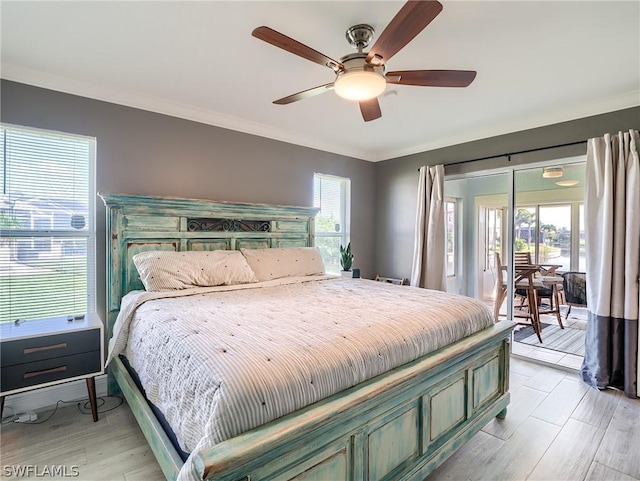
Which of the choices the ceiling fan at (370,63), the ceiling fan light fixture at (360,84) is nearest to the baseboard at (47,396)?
the ceiling fan at (370,63)

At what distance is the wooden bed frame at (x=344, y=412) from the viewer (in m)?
1.09

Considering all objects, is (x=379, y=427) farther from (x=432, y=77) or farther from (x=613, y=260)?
(x=613, y=260)

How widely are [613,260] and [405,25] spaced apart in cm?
279

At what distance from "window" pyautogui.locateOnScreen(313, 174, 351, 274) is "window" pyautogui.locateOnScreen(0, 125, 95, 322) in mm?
2518

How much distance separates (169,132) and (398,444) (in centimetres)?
309

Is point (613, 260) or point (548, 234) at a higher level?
point (548, 234)

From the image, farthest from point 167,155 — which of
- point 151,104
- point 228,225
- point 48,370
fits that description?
point 48,370

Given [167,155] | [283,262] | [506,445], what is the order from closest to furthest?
[506,445] → [167,155] → [283,262]

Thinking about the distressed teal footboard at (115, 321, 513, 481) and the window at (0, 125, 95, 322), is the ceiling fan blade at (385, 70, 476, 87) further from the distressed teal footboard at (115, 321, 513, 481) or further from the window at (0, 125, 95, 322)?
the window at (0, 125, 95, 322)

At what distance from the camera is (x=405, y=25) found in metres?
1.46

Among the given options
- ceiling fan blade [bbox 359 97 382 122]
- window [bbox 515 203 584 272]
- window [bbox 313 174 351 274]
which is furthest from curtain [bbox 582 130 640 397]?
window [bbox 313 174 351 274]

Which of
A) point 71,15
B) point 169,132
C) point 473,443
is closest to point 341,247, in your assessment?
point 169,132

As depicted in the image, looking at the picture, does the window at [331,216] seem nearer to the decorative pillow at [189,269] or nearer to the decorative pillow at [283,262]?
the decorative pillow at [283,262]

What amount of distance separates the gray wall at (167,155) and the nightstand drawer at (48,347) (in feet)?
2.04
